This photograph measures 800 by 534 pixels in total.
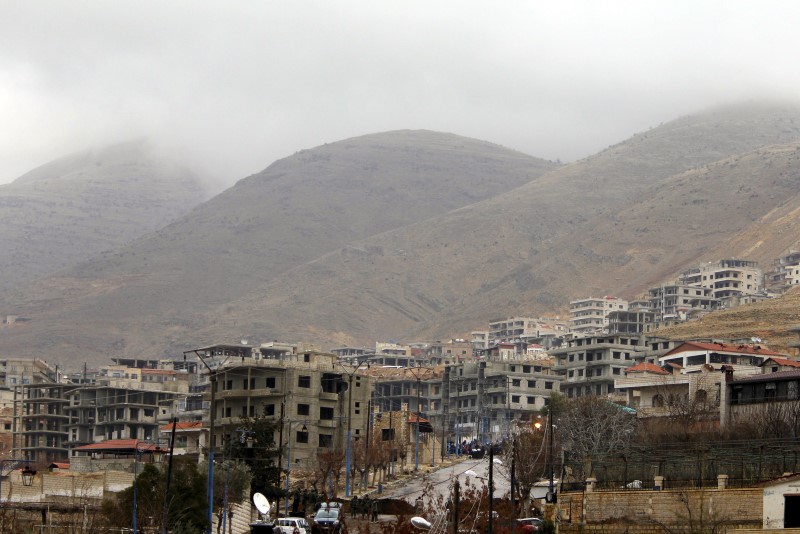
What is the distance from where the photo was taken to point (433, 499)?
81.6 meters

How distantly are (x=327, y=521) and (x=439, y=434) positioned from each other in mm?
79978

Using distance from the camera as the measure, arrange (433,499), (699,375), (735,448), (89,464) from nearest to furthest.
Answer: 1. (735,448)
2. (433,499)
3. (89,464)
4. (699,375)

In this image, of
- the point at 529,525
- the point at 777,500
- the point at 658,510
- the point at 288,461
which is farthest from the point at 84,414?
the point at 777,500

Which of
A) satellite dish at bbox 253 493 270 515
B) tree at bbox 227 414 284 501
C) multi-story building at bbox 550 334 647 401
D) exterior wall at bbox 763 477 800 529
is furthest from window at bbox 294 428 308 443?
exterior wall at bbox 763 477 800 529

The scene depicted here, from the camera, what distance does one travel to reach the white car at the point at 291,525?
5999 centimetres

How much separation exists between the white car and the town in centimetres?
314

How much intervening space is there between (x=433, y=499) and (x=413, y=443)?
38088mm

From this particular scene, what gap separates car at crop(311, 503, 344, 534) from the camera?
66.9 metres

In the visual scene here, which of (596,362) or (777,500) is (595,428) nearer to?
(777,500)

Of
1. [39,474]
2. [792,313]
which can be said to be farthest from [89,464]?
[792,313]

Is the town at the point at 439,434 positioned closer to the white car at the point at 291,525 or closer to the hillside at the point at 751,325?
the white car at the point at 291,525

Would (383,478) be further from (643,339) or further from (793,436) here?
(643,339)

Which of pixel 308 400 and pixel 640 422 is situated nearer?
pixel 640 422

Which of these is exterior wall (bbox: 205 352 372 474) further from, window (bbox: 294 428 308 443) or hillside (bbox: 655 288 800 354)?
hillside (bbox: 655 288 800 354)
